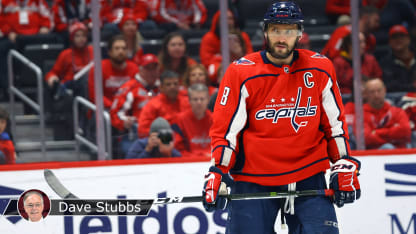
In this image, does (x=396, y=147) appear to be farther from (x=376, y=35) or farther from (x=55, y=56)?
(x=55, y=56)

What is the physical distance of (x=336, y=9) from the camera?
4352 millimetres

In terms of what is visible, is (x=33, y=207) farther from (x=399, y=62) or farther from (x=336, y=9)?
(x=399, y=62)

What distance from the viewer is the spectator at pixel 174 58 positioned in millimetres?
4219

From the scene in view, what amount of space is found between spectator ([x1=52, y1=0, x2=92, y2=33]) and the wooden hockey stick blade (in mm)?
909

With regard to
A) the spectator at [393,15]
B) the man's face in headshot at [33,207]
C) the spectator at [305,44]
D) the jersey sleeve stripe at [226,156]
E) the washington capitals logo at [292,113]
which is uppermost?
the spectator at [393,15]

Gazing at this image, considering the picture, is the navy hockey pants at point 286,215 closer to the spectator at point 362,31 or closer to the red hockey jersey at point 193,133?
the red hockey jersey at point 193,133

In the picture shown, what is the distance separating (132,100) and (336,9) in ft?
4.52

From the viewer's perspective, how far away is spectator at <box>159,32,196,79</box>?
4.22 meters

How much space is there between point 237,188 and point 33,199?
1440 millimetres

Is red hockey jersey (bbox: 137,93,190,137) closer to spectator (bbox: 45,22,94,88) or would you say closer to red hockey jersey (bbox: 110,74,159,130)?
red hockey jersey (bbox: 110,74,159,130)

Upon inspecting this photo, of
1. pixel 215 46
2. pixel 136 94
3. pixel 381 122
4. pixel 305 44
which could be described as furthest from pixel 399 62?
pixel 136 94

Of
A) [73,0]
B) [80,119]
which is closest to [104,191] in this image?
[80,119]

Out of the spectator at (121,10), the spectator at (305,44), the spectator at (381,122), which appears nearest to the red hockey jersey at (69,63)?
the spectator at (121,10)

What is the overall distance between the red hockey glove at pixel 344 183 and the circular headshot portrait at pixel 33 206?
5.51 ft
